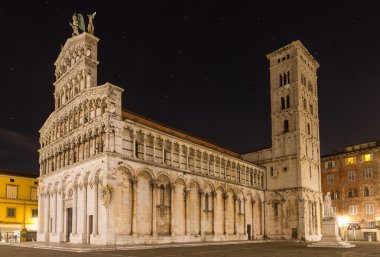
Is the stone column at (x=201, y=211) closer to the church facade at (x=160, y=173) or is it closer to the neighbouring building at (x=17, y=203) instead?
the church facade at (x=160, y=173)

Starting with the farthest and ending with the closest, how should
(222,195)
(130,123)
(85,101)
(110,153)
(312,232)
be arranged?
(312,232), (222,195), (85,101), (130,123), (110,153)

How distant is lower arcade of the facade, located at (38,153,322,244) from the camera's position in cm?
3823

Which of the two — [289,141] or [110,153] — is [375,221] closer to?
[289,141]

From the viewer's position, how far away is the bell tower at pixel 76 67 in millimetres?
45062

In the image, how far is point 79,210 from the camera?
41.8m

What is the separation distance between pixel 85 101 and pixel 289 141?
33.3 metres

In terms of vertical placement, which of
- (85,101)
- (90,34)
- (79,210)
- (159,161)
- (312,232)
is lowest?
(312,232)

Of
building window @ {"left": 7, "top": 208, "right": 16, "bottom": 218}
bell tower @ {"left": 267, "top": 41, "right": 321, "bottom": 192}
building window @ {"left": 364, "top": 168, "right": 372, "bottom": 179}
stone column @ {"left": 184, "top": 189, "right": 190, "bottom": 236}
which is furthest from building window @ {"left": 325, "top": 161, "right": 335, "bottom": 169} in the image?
building window @ {"left": 7, "top": 208, "right": 16, "bottom": 218}

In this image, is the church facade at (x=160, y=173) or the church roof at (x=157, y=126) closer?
the church facade at (x=160, y=173)

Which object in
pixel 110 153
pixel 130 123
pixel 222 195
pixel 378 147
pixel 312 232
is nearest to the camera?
pixel 110 153

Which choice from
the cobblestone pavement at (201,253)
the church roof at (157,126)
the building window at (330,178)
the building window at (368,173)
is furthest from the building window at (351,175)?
the cobblestone pavement at (201,253)

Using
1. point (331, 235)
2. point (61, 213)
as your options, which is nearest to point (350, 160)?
point (331, 235)

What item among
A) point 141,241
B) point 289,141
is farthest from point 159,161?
point 289,141

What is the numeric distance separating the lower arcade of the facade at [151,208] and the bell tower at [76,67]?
9.18m
